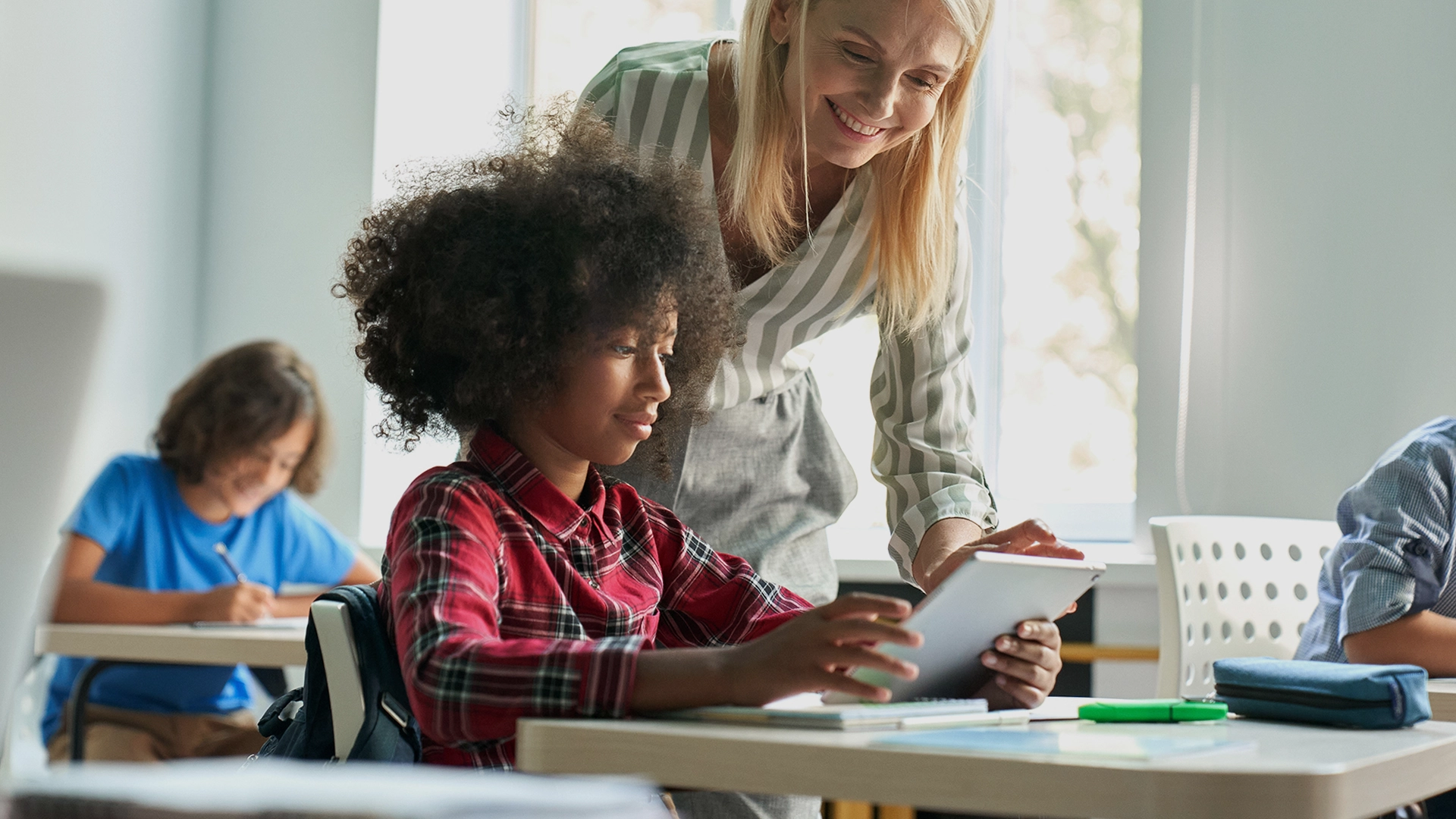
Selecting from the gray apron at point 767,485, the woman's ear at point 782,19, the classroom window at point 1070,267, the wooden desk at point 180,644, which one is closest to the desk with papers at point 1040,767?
the gray apron at point 767,485

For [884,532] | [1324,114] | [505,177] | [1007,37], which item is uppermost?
[1007,37]

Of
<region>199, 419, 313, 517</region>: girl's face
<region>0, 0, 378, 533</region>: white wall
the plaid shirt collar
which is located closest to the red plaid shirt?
the plaid shirt collar

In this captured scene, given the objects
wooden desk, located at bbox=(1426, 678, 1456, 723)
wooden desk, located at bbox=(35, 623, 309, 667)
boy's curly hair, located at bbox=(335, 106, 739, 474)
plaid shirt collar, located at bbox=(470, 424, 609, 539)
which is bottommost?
wooden desk, located at bbox=(35, 623, 309, 667)

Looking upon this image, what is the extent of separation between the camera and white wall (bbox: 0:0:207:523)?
2.88 metres

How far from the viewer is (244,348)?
2.93 m

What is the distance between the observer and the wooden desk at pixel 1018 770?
2.56 feet

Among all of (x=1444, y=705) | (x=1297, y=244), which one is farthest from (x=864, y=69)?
(x=1297, y=244)

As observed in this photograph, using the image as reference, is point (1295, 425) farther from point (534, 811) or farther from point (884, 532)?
point (534, 811)

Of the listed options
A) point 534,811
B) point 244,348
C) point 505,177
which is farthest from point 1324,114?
point 534,811

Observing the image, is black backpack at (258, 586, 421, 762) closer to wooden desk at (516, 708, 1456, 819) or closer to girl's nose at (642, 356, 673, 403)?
wooden desk at (516, 708, 1456, 819)

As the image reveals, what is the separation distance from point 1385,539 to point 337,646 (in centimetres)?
148

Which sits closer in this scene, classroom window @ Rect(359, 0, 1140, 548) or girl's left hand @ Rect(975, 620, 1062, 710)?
girl's left hand @ Rect(975, 620, 1062, 710)

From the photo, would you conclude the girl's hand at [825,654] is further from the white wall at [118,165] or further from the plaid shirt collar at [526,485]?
the white wall at [118,165]

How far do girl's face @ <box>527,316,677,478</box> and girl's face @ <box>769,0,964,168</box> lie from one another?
1.32ft
